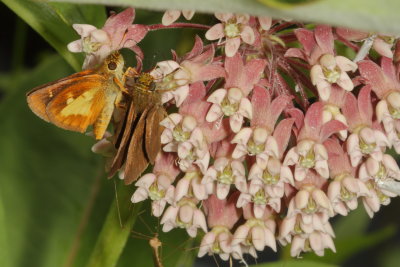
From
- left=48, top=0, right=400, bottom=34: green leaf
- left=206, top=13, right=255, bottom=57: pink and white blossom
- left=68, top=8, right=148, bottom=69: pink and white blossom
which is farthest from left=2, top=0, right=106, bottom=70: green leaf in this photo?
left=48, top=0, right=400, bottom=34: green leaf

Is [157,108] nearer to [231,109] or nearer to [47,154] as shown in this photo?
[231,109]

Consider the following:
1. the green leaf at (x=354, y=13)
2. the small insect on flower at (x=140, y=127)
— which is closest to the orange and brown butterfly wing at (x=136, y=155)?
the small insect on flower at (x=140, y=127)

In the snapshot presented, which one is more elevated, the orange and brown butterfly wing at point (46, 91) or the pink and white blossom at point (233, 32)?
the pink and white blossom at point (233, 32)

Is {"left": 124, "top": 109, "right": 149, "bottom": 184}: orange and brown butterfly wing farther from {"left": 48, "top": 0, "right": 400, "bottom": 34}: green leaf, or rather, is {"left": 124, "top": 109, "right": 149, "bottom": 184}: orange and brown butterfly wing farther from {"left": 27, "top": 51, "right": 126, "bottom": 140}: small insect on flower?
{"left": 48, "top": 0, "right": 400, "bottom": 34}: green leaf

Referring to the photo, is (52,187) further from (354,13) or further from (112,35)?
(354,13)

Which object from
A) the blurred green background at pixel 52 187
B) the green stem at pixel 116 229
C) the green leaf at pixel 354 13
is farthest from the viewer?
the blurred green background at pixel 52 187

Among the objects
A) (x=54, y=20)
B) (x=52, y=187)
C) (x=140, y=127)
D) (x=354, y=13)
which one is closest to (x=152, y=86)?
(x=140, y=127)

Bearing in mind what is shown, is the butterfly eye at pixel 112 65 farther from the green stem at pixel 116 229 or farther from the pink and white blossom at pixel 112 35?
the green stem at pixel 116 229

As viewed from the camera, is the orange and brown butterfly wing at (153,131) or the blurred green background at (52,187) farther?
the blurred green background at (52,187)
